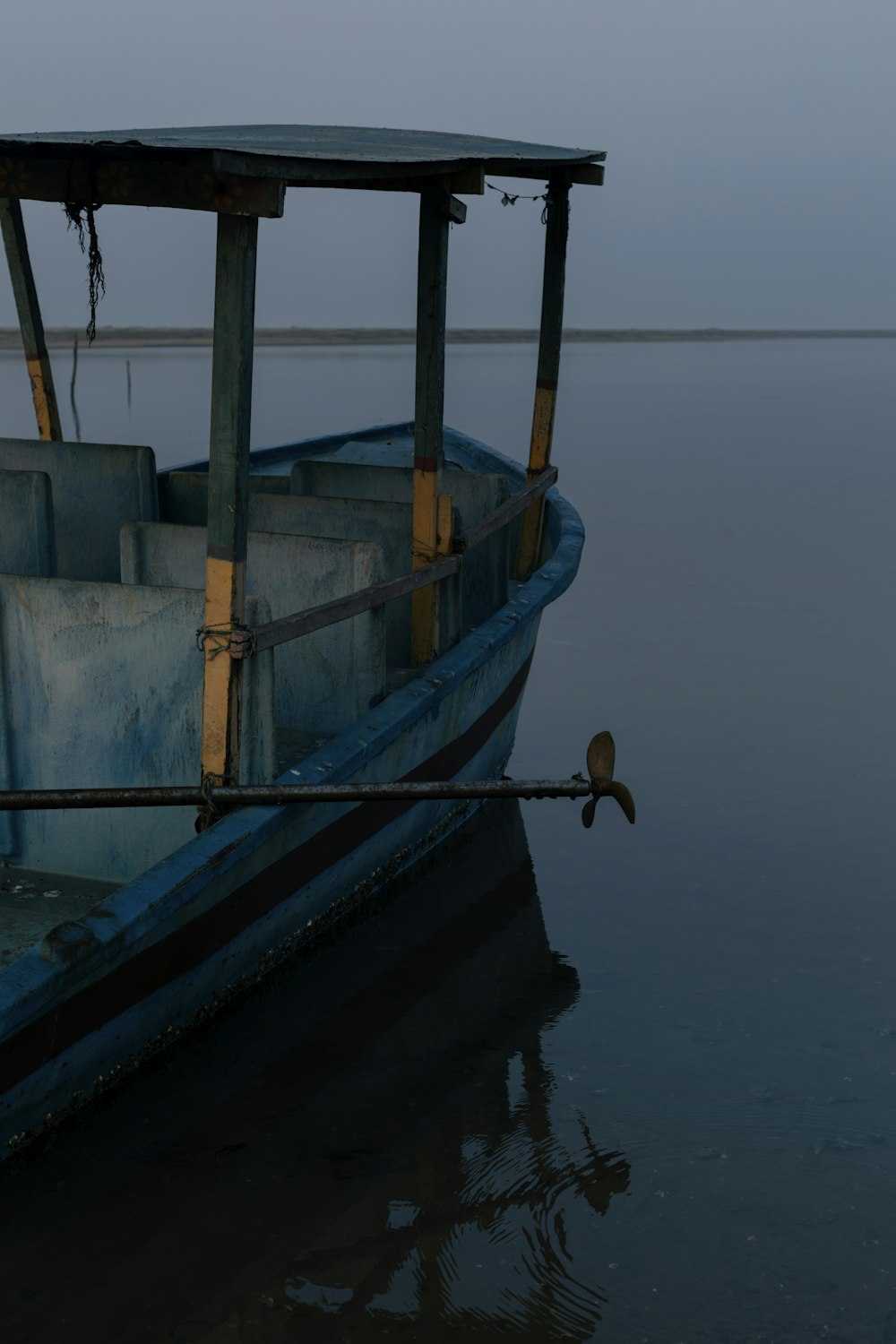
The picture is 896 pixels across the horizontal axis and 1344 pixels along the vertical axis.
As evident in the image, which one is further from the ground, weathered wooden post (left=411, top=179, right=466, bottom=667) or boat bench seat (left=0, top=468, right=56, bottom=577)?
weathered wooden post (left=411, top=179, right=466, bottom=667)

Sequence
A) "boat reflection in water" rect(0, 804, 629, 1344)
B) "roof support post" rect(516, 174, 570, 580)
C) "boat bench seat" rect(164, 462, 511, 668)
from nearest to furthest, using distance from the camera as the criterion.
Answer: "boat reflection in water" rect(0, 804, 629, 1344)
"boat bench seat" rect(164, 462, 511, 668)
"roof support post" rect(516, 174, 570, 580)

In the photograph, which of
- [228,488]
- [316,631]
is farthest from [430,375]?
[228,488]

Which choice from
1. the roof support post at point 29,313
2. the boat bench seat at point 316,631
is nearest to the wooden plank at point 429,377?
the boat bench seat at point 316,631

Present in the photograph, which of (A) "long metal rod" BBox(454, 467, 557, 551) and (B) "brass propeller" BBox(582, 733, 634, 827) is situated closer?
(B) "brass propeller" BBox(582, 733, 634, 827)

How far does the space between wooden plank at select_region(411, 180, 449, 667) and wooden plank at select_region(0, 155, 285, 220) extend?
1577mm

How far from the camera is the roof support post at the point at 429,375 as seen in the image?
566 cm

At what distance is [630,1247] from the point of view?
399cm

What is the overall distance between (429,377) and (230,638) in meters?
1.88

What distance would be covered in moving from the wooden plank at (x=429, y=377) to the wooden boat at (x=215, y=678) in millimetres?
11

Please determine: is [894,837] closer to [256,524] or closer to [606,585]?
[256,524]

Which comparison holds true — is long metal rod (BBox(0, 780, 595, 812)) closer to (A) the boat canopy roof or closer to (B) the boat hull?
(B) the boat hull

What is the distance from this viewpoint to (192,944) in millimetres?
4492

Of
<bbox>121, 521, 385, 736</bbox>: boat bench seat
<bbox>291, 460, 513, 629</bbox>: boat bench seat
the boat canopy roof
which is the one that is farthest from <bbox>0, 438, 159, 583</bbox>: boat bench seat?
the boat canopy roof

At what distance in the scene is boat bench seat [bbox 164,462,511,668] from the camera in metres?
6.46
